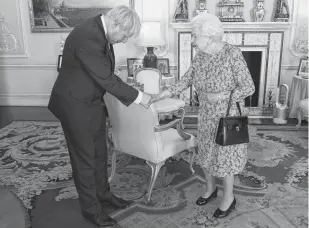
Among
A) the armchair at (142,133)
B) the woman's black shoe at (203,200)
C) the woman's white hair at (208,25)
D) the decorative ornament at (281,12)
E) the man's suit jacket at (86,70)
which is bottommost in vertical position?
the woman's black shoe at (203,200)

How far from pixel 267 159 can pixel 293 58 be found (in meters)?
2.65

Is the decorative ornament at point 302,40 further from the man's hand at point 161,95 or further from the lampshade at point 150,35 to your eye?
the man's hand at point 161,95

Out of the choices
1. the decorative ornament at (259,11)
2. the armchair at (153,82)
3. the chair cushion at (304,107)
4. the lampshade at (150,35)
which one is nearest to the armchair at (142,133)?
the armchair at (153,82)

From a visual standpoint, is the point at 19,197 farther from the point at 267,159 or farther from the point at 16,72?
the point at 16,72

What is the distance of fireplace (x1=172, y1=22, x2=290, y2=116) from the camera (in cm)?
557

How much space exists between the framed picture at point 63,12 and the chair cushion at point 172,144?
3474 mm

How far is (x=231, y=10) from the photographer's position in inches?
223

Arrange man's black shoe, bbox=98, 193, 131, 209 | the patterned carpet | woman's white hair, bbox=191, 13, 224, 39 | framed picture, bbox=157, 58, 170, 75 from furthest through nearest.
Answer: framed picture, bbox=157, 58, 170, 75 < man's black shoe, bbox=98, 193, 131, 209 < the patterned carpet < woman's white hair, bbox=191, 13, 224, 39

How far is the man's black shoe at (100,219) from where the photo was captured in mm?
2621

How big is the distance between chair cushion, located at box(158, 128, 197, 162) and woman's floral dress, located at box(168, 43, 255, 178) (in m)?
0.35

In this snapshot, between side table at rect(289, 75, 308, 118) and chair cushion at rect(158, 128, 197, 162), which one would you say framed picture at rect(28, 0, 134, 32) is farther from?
chair cushion at rect(158, 128, 197, 162)

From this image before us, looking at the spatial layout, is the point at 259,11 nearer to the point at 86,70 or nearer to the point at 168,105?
the point at 168,105

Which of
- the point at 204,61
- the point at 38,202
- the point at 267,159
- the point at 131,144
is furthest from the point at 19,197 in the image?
the point at 267,159

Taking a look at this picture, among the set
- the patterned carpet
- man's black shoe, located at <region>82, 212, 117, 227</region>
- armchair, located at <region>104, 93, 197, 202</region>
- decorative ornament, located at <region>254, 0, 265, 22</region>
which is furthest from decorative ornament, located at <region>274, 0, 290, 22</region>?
man's black shoe, located at <region>82, 212, 117, 227</region>
